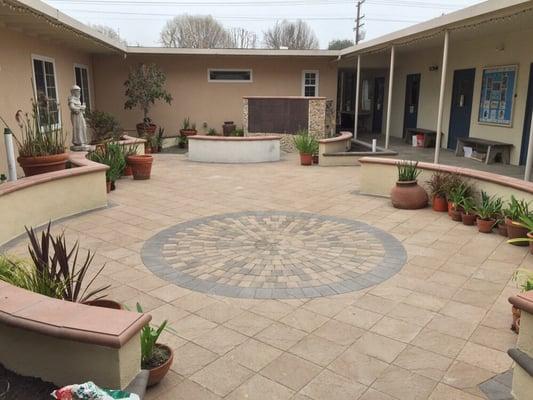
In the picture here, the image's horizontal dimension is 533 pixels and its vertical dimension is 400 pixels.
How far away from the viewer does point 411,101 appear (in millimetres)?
14742

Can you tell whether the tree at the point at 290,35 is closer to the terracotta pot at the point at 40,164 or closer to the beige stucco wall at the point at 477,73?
the beige stucco wall at the point at 477,73

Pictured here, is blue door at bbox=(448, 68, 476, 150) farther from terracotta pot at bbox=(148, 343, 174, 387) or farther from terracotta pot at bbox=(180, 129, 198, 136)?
terracotta pot at bbox=(148, 343, 174, 387)

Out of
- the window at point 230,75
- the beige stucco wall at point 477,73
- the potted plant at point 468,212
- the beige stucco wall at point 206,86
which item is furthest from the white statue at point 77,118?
the beige stucco wall at point 477,73

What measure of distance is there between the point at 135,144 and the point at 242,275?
635 centimetres

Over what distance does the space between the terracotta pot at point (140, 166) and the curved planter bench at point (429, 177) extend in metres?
4.16

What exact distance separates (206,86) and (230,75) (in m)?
0.89

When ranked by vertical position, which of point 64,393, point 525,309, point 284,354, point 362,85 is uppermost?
point 362,85

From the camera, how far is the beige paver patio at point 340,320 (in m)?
2.77

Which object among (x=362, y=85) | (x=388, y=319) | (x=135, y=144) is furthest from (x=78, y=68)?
(x=388, y=319)

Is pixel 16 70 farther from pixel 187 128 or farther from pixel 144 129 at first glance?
pixel 187 128

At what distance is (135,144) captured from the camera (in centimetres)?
986

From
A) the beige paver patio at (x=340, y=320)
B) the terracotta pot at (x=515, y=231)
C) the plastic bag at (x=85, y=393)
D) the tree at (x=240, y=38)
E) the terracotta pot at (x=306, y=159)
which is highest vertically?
the tree at (x=240, y=38)

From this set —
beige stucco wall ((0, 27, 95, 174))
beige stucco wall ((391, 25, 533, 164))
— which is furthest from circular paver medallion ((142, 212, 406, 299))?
beige stucco wall ((391, 25, 533, 164))

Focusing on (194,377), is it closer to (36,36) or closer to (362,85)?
(36,36)
